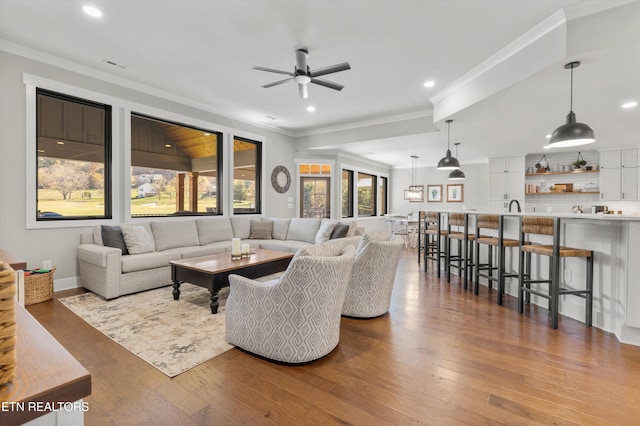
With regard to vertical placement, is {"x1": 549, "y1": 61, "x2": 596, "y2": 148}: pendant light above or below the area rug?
above

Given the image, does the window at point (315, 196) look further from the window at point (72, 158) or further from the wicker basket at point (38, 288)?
the wicker basket at point (38, 288)

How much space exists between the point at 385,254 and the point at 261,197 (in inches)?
170

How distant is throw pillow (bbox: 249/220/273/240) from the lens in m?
6.01

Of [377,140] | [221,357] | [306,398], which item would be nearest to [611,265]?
[306,398]

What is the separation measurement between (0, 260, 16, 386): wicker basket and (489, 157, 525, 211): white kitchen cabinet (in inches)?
362

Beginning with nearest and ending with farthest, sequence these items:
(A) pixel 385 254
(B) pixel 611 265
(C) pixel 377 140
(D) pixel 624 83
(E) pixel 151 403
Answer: (E) pixel 151 403 → (B) pixel 611 265 → (A) pixel 385 254 → (D) pixel 624 83 → (C) pixel 377 140

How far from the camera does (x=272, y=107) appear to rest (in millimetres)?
5695

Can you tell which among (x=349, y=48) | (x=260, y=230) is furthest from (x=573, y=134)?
(x=260, y=230)

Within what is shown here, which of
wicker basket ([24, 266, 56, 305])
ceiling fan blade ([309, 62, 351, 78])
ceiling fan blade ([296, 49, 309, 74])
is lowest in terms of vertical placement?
wicker basket ([24, 266, 56, 305])

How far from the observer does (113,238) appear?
4.05 m

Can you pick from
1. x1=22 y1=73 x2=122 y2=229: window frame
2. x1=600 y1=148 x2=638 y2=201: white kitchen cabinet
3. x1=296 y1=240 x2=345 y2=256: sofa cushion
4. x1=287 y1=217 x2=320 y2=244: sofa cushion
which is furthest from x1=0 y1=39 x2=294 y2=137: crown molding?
x1=600 y1=148 x2=638 y2=201: white kitchen cabinet

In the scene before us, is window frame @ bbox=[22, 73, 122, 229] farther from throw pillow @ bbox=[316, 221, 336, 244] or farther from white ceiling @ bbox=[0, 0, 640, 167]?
throw pillow @ bbox=[316, 221, 336, 244]

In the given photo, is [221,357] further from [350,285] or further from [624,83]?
[624,83]

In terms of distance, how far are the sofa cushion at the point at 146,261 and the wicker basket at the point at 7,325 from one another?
12.6 feet
